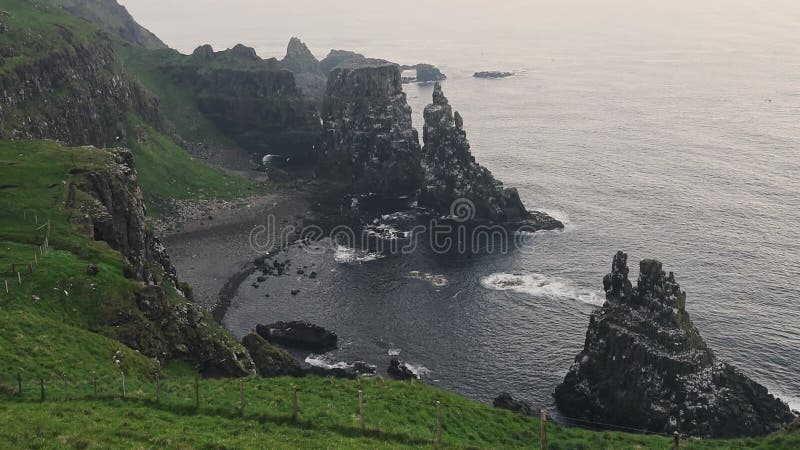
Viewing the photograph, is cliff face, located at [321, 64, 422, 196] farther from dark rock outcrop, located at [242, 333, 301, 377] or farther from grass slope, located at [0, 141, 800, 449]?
grass slope, located at [0, 141, 800, 449]

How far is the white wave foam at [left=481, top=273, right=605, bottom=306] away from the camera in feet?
393

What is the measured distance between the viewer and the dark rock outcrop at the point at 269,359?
95.0 metres

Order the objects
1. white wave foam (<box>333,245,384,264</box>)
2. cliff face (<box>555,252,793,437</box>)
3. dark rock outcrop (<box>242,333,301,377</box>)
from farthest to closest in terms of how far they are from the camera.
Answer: white wave foam (<box>333,245,384,264</box>)
dark rock outcrop (<box>242,333,301,377</box>)
cliff face (<box>555,252,793,437</box>)

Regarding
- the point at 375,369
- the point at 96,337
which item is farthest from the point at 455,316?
the point at 96,337

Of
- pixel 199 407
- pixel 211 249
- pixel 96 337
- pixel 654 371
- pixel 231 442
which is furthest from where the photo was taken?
pixel 211 249

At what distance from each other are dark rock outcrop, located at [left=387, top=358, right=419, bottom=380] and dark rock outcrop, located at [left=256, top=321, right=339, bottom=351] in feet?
40.3

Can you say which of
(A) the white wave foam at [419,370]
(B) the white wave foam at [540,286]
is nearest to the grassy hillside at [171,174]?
(B) the white wave foam at [540,286]

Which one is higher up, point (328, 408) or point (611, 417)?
point (328, 408)

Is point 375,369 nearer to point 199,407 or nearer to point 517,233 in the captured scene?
point 199,407

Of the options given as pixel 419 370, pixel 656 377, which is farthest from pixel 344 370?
pixel 656 377

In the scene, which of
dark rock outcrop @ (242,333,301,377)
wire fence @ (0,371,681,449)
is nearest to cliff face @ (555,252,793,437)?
wire fence @ (0,371,681,449)

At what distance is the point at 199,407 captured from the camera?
166 ft

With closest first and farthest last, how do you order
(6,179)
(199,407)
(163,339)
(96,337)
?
(199,407) → (96,337) → (163,339) → (6,179)

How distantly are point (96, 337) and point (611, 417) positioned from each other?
200ft
